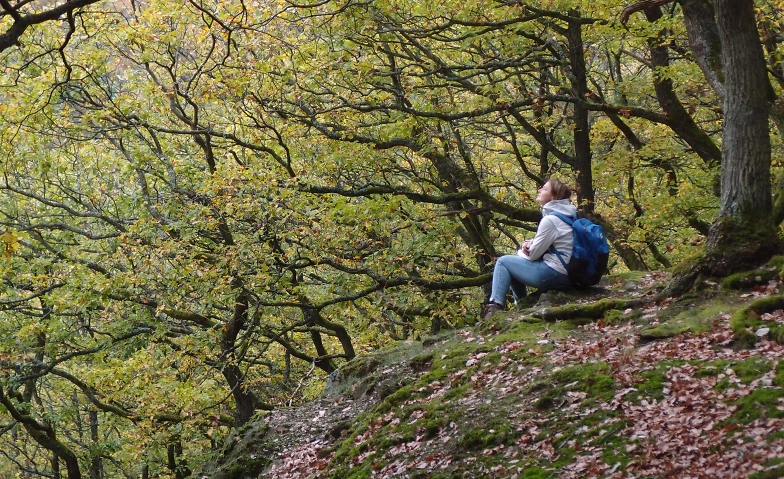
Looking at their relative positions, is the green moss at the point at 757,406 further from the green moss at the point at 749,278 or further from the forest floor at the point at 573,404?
the green moss at the point at 749,278

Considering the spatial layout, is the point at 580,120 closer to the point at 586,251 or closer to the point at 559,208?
the point at 559,208

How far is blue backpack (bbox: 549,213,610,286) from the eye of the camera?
8.38 m

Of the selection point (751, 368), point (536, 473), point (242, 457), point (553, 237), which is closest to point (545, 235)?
point (553, 237)

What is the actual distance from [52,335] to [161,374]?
2807mm

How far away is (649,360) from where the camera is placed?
6.11 meters

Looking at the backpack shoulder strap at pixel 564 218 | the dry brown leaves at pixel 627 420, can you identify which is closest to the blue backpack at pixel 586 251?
the backpack shoulder strap at pixel 564 218

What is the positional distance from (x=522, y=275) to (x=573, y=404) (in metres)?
2.95

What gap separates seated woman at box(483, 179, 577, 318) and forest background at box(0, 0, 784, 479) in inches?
101

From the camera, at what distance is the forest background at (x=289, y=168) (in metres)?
12.2

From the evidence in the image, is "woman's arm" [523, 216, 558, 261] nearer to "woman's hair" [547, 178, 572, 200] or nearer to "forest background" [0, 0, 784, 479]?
"woman's hair" [547, 178, 572, 200]

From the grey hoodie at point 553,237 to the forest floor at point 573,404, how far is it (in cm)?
47

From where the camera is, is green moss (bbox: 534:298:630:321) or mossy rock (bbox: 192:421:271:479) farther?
mossy rock (bbox: 192:421:271:479)

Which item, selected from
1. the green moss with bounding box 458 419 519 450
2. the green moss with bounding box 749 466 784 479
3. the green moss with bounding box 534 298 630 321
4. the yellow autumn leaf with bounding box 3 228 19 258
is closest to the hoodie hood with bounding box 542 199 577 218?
the green moss with bounding box 534 298 630 321

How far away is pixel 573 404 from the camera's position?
589cm
